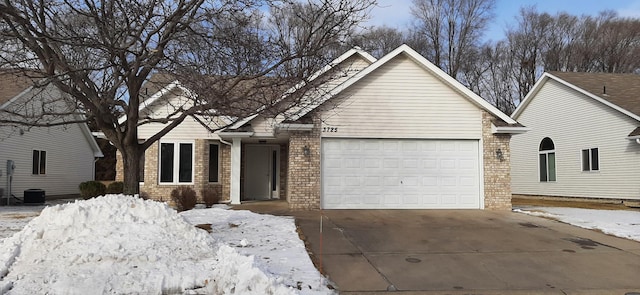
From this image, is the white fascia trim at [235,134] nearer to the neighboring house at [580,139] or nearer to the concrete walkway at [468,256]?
the concrete walkway at [468,256]

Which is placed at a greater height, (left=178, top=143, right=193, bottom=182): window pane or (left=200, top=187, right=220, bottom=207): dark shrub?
(left=178, top=143, right=193, bottom=182): window pane

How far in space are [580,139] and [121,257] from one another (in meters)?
20.6

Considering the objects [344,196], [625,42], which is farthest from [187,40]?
[625,42]

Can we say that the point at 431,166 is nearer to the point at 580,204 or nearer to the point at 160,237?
the point at 580,204

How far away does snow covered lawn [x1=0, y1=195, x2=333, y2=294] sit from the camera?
6.26 m

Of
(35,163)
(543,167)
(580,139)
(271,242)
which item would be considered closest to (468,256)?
(271,242)

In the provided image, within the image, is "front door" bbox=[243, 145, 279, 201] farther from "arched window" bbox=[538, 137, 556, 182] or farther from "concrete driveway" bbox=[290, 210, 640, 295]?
"arched window" bbox=[538, 137, 556, 182]

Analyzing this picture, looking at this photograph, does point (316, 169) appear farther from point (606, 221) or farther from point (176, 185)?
point (606, 221)

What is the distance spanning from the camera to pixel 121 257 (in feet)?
22.5

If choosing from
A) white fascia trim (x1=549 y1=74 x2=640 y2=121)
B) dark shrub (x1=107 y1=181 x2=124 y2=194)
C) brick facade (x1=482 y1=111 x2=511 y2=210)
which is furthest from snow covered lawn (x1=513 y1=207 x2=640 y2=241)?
dark shrub (x1=107 y1=181 x2=124 y2=194)

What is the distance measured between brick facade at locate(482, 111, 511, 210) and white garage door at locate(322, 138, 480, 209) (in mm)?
309

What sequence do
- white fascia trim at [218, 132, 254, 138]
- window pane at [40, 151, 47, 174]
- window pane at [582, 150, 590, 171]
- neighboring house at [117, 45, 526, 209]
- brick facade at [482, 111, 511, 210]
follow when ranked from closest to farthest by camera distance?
1. neighboring house at [117, 45, 526, 209]
2. brick facade at [482, 111, 511, 210]
3. white fascia trim at [218, 132, 254, 138]
4. window pane at [582, 150, 590, 171]
5. window pane at [40, 151, 47, 174]

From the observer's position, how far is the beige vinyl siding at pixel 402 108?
50.4 feet

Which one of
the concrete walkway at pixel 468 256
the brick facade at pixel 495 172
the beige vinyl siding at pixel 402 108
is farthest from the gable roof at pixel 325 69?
the brick facade at pixel 495 172
